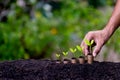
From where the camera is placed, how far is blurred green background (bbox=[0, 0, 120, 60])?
21.2ft

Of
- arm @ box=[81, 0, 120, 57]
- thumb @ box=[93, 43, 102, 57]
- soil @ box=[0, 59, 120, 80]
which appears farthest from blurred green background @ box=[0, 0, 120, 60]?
soil @ box=[0, 59, 120, 80]

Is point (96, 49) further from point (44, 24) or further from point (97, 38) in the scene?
point (44, 24)

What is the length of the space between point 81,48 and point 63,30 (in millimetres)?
3678

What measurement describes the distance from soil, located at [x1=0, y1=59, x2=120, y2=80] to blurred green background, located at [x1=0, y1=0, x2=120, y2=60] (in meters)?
2.87

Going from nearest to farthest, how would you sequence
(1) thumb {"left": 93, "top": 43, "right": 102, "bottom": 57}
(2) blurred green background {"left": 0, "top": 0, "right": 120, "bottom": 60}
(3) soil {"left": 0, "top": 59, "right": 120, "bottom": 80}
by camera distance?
(3) soil {"left": 0, "top": 59, "right": 120, "bottom": 80} < (1) thumb {"left": 93, "top": 43, "right": 102, "bottom": 57} < (2) blurred green background {"left": 0, "top": 0, "right": 120, "bottom": 60}

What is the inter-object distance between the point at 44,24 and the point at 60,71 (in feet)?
13.0

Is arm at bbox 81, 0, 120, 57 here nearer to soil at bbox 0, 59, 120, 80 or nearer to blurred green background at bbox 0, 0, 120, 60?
soil at bbox 0, 59, 120, 80

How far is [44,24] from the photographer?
276 inches

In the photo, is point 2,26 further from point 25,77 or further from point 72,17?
point 25,77

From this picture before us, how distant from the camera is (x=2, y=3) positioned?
22.4 feet

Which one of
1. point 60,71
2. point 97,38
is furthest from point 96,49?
point 60,71

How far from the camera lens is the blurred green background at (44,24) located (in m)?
6.46

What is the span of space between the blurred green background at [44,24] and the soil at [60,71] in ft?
9.41

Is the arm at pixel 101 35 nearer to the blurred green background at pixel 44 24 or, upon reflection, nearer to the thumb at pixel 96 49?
the thumb at pixel 96 49
